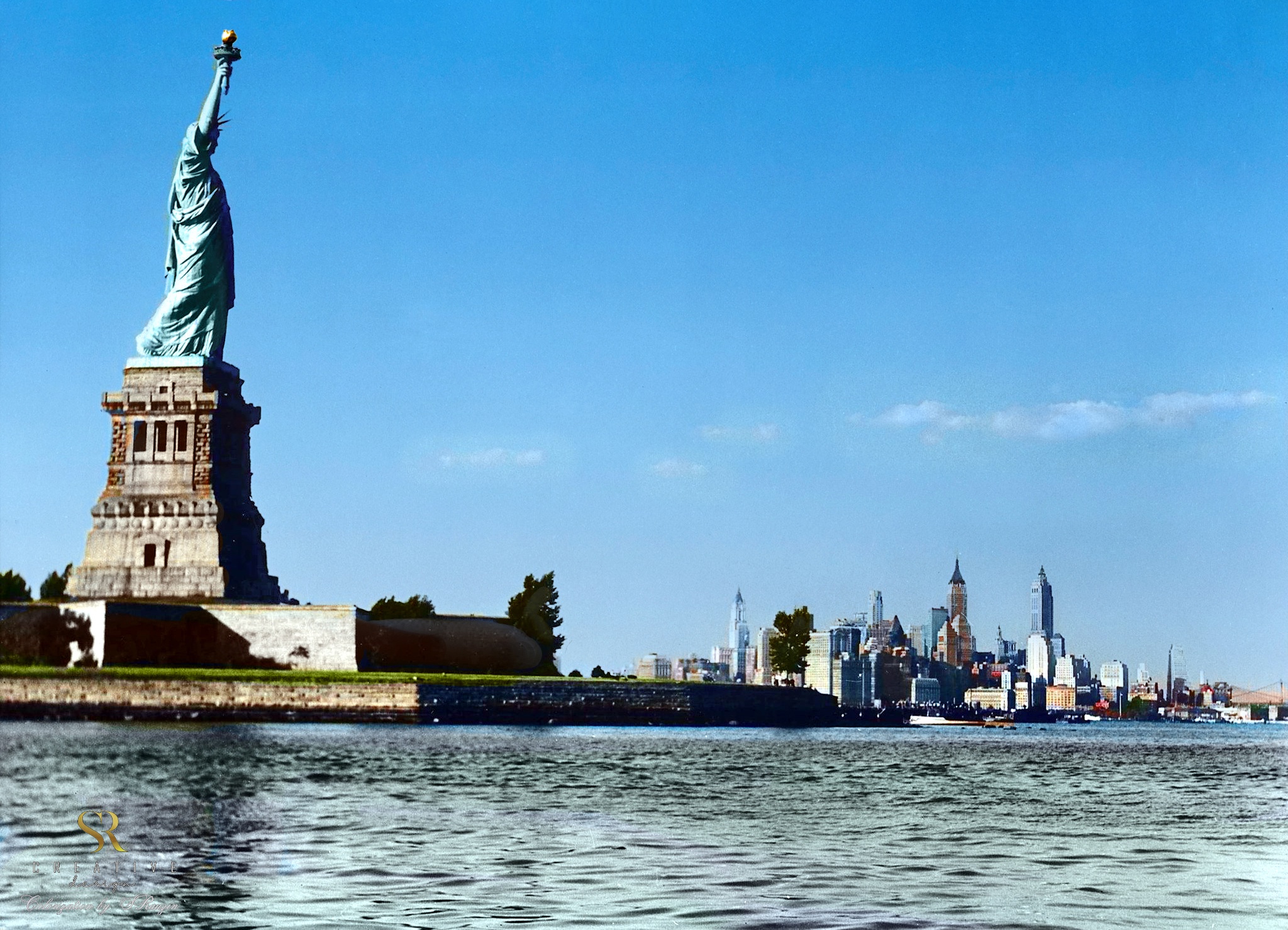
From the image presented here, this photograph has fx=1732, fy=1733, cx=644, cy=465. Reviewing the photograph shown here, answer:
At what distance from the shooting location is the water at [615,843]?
2333 centimetres

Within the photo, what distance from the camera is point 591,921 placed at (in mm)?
22156

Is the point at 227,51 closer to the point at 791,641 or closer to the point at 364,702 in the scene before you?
the point at 364,702

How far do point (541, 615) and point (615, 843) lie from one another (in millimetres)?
110190

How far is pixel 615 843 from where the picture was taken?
32.6 m

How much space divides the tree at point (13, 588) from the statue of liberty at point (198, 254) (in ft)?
60.7

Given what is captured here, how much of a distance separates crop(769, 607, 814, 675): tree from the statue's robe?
5873 cm

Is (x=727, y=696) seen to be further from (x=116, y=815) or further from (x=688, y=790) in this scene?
(x=116, y=815)

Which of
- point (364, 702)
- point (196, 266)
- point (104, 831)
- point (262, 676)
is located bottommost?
point (104, 831)

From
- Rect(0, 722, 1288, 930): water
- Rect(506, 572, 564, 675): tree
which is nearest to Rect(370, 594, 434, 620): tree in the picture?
Rect(506, 572, 564, 675): tree

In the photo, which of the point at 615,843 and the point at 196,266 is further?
the point at 196,266

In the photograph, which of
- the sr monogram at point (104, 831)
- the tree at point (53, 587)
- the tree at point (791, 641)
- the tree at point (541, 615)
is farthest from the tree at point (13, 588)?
the sr monogram at point (104, 831)

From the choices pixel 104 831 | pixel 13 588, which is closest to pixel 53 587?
pixel 13 588

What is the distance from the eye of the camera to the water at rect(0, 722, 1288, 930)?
23328 millimetres

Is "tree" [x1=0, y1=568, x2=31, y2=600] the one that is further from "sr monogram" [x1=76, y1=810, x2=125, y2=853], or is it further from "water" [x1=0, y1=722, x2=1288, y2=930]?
"sr monogram" [x1=76, y1=810, x2=125, y2=853]
